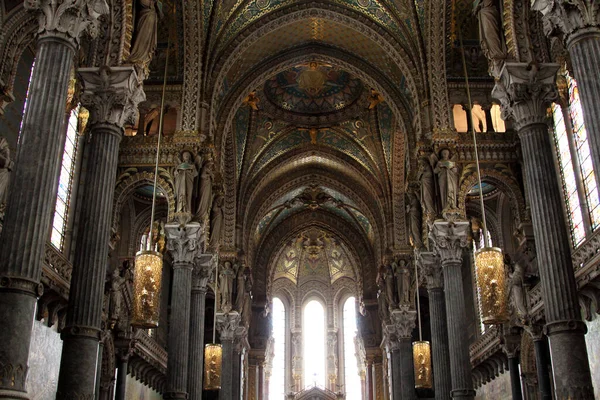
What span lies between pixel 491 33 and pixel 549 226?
4.12 m

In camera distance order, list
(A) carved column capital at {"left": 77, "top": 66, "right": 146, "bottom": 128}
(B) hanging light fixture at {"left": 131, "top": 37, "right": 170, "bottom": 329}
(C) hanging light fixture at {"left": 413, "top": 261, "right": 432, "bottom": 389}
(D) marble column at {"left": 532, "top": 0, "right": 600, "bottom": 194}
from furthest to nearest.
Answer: (C) hanging light fixture at {"left": 413, "top": 261, "right": 432, "bottom": 389}, (B) hanging light fixture at {"left": 131, "top": 37, "right": 170, "bottom": 329}, (A) carved column capital at {"left": 77, "top": 66, "right": 146, "bottom": 128}, (D) marble column at {"left": 532, "top": 0, "right": 600, "bottom": 194}

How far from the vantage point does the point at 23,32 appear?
1309 centimetres

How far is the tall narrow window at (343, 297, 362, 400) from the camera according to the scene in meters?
38.6

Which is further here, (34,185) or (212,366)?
(212,366)

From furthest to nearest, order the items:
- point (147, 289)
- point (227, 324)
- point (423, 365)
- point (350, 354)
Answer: point (350, 354)
point (227, 324)
point (423, 365)
point (147, 289)

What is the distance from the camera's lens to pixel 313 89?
2655 centimetres

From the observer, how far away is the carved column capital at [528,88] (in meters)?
11.6

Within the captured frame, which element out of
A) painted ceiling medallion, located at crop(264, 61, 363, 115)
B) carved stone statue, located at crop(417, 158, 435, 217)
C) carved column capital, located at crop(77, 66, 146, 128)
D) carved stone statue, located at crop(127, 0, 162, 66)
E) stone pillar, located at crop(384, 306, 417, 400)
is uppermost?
painted ceiling medallion, located at crop(264, 61, 363, 115)

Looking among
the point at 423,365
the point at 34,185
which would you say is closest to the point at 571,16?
the point at 34,185

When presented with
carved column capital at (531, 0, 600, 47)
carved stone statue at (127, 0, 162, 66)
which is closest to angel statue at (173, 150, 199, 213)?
carved stone statue at (127, 0, 162, 66)

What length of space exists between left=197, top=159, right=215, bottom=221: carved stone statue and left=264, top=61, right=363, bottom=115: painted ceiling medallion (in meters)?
8.52

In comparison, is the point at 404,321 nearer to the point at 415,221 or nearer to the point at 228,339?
the point at 415,221

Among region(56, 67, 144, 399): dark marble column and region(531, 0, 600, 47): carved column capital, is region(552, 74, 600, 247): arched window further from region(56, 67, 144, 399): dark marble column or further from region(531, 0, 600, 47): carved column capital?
region(56, 67, 144, 399): dark marble column

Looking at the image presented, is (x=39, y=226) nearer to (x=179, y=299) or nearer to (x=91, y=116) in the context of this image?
(x=91, y=116)
